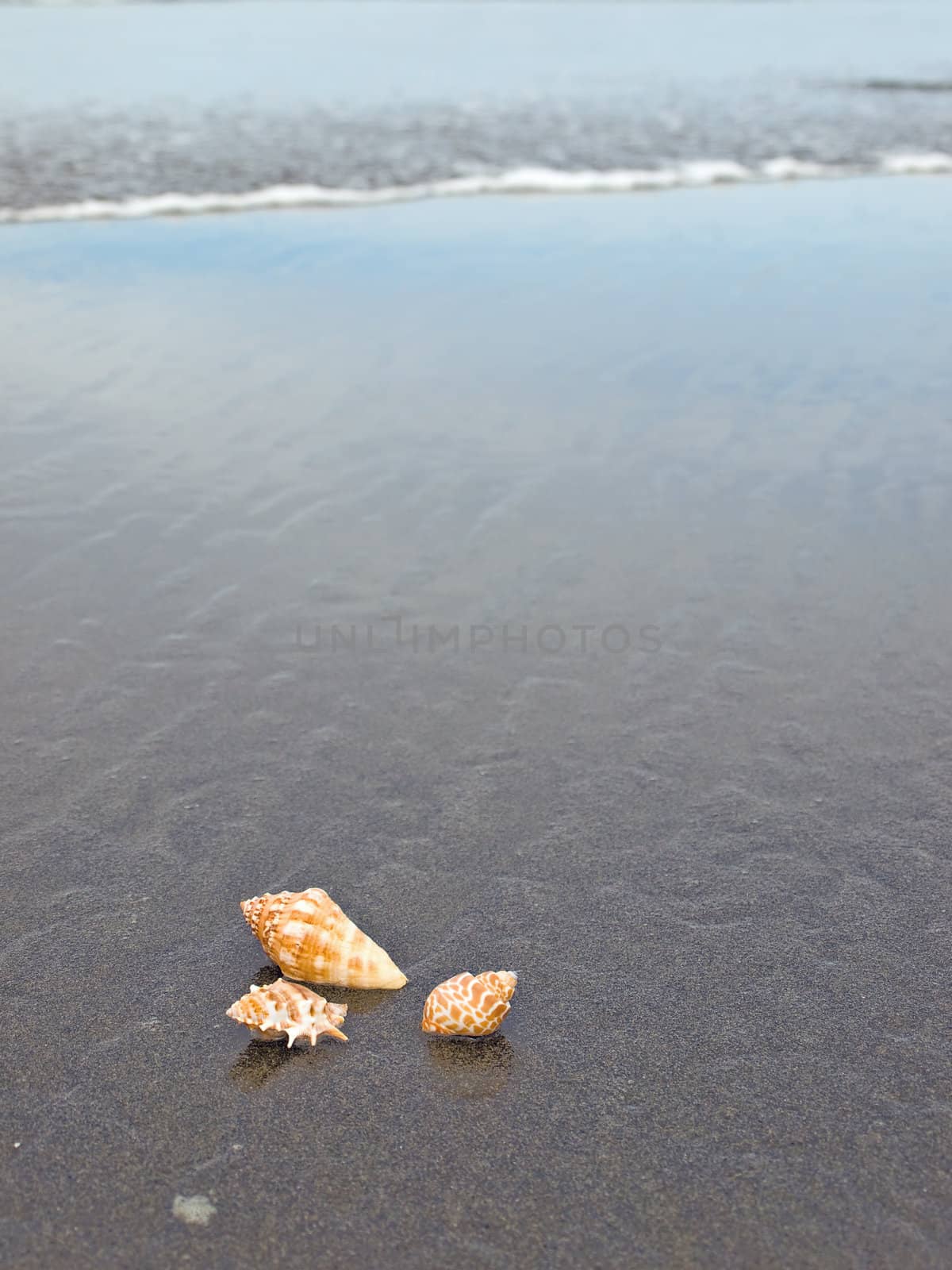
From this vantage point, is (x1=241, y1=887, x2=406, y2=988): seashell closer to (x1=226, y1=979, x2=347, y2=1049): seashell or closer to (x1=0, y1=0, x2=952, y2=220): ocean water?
(x1=226, y1=979, x2=347, y2=1049): seashell

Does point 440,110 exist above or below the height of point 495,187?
above

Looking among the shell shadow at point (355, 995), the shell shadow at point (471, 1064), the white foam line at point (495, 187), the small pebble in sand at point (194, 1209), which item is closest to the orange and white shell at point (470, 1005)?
the shell shadow at point (471, 1064)

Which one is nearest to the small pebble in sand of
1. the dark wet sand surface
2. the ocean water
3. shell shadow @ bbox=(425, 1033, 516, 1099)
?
the dark wet sand surface

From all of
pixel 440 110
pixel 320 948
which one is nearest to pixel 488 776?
pixel 320 948

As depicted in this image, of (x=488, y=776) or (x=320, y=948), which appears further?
(x=488, y=776)

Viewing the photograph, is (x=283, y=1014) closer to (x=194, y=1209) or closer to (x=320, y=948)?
(x=320, y=948)

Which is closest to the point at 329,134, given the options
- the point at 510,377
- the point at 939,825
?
the point at 510,377

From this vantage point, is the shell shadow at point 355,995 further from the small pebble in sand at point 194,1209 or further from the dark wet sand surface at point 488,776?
the small pebble in sand at point 194,1209
